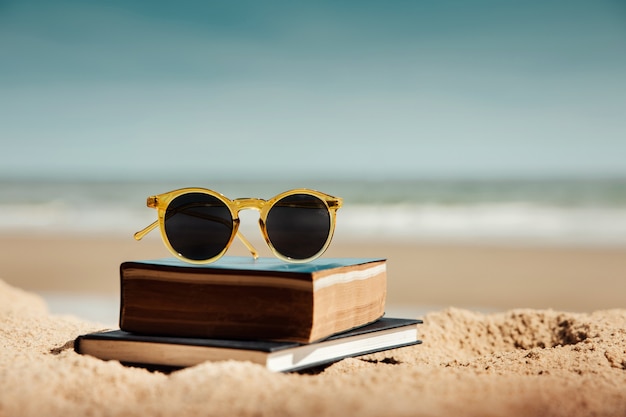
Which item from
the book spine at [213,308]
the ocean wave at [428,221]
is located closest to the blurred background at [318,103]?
the ocean wave at [428,221]

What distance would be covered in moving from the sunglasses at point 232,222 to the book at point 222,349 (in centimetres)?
33

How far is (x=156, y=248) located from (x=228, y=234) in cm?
678

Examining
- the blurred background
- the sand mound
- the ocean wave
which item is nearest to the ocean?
the ocean wave

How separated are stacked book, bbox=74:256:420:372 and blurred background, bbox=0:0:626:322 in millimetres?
17131

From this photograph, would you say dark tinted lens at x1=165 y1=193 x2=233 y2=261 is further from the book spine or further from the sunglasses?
the book spine

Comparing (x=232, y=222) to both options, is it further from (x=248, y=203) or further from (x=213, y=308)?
(x=213, y=308)

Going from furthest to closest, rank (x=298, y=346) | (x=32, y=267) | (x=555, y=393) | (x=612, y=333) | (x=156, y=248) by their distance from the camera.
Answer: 1. (x=156, y=248)
2. (x=32, y=267)
3. (x=612, y=333)
4. (x=298, y=346)
5. (x=555, y=393)

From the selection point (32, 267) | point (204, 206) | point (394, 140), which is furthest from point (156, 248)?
point (394, 140)

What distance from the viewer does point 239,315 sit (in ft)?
6.96

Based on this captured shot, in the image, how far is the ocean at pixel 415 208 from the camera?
12570 mm

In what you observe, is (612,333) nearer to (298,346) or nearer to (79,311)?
(298,346)

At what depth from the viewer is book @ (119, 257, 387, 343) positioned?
6.70 ft

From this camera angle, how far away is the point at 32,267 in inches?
295

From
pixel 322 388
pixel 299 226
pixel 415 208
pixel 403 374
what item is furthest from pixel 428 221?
pixel 322 388
